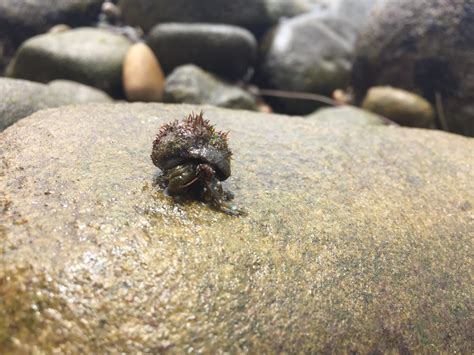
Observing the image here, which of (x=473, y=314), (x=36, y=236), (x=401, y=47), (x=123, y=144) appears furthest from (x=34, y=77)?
(x=473, y=314)

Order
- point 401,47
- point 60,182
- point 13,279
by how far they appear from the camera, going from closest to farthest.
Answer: point 13,279 → point 60,182 → point 401,47

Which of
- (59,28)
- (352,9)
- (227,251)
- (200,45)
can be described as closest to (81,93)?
(200,45)

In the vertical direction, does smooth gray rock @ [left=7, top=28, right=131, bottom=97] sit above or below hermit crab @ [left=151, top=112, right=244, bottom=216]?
below

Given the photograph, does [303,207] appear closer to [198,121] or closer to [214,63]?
[198,121]

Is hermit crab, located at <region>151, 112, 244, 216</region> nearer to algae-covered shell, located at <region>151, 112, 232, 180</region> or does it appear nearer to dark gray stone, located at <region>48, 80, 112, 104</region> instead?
algae-covered shell, located at <region>151, 112, 232, 180</region>

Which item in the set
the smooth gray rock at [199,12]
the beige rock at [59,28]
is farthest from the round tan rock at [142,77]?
the beige rock at [59,28]

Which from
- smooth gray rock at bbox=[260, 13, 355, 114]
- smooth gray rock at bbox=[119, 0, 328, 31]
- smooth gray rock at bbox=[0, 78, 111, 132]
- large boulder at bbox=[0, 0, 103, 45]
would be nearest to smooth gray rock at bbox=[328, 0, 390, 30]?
smooth gray rock at bbox=[260, 13, 355, 114]

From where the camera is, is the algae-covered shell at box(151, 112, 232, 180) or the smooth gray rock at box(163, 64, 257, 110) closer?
the algae-covered shell at box(151, 112, 232, 180)

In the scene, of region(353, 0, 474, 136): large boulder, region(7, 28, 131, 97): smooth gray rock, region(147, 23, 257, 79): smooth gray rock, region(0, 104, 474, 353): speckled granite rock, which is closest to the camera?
region(0, 104, 474, 353): speckled granite rock

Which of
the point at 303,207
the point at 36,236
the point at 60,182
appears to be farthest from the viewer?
the point at 303,207
